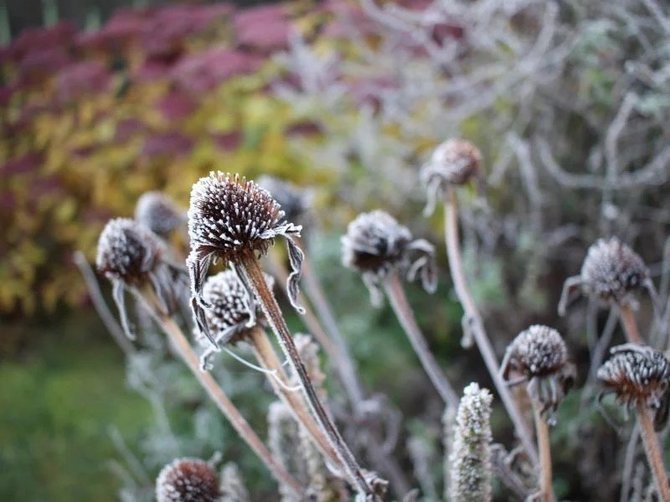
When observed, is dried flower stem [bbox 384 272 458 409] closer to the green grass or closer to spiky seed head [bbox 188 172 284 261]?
spiky seed head [bbox 188 172 284 261]

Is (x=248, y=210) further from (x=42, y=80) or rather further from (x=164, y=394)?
(x=42, y=80)

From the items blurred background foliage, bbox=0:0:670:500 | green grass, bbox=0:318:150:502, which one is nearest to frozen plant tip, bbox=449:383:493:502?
blurred background foliage, bbox=0:0:670:500

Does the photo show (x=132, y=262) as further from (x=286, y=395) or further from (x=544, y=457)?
(x=544, y=457)

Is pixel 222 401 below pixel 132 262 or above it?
below

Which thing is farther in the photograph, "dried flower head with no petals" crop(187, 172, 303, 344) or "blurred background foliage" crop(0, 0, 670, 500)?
"blurred background foliage" crop(0, 0, 670, 500)

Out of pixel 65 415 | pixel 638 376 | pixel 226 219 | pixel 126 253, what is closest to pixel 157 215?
pixel 126 253

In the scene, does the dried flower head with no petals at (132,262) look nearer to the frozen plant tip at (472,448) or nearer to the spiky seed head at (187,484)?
the spiky seed head at (187,484)

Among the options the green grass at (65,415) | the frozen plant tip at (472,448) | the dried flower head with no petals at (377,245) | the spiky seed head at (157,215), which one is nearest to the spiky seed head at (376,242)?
the dried flower head with no petals at (377,245)
